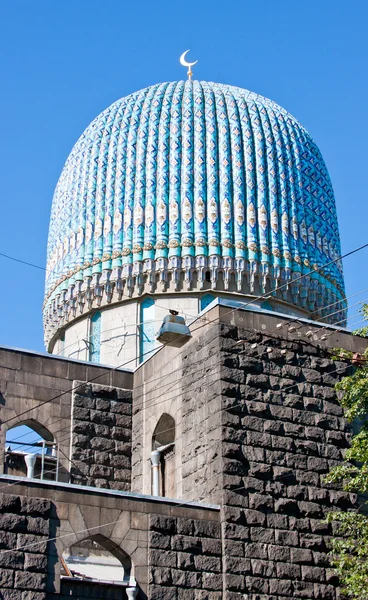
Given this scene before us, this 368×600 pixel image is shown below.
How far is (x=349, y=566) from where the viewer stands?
535 inches

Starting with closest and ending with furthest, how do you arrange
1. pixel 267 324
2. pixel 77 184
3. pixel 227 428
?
pixel 227 428
pixel 267 324
pixel 77 184

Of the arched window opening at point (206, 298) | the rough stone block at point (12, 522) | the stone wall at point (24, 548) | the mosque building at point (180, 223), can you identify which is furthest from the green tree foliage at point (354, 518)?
the mosque building at point (180, 223)

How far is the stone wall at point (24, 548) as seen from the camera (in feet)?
39.8

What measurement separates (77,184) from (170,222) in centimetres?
260

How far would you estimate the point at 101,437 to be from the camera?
1630 cm

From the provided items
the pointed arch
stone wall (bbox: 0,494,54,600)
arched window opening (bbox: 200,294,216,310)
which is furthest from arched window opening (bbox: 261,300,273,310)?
stone wall (bbox: 0,494,54,600)

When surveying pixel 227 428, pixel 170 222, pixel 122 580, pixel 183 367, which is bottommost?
pixel 122 580

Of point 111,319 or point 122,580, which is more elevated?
point 111,319

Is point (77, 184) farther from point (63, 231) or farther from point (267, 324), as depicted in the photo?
point (267, 324)

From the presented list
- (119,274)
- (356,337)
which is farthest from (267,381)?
(119,274)

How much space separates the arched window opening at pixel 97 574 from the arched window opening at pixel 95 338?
229 inches

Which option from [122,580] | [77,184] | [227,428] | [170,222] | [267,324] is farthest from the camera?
[77,184]

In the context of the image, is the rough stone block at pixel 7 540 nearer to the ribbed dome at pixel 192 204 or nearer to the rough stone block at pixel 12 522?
the rough stone block at pixel 12 522

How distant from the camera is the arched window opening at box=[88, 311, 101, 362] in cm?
2019
